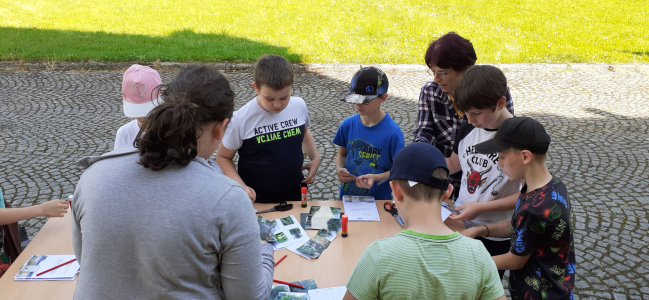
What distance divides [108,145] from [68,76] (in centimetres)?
403

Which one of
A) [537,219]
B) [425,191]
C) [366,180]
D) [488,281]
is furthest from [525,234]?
[366,180]

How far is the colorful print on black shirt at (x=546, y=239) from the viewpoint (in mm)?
1913

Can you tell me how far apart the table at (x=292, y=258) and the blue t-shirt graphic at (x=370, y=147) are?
28 centimetres

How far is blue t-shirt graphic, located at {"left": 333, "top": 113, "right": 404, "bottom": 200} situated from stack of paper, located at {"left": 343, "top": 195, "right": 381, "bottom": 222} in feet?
0.46

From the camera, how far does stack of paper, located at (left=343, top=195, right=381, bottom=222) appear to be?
9.05 feet

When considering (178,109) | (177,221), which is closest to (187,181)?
(177,221)

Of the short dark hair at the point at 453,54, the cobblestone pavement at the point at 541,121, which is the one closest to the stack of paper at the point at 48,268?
the cobblestone pavement at the point at 541,121

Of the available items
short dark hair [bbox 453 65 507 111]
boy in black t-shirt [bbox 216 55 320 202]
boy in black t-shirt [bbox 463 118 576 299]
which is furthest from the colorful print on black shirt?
boy in black t-shirt [bbox 216 55 320 202]

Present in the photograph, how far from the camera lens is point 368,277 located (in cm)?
146

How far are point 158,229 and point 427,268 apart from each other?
2.78 ft

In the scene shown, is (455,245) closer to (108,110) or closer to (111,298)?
(111,298)

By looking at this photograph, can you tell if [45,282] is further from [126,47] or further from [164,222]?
[126,47]

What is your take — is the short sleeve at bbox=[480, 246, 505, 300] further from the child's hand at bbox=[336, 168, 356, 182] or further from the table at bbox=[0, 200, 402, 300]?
the child's hand at bbox=[336, 168, 356, 182]

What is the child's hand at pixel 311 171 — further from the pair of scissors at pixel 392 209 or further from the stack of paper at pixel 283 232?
the pair of scissors at pixel 392 209
